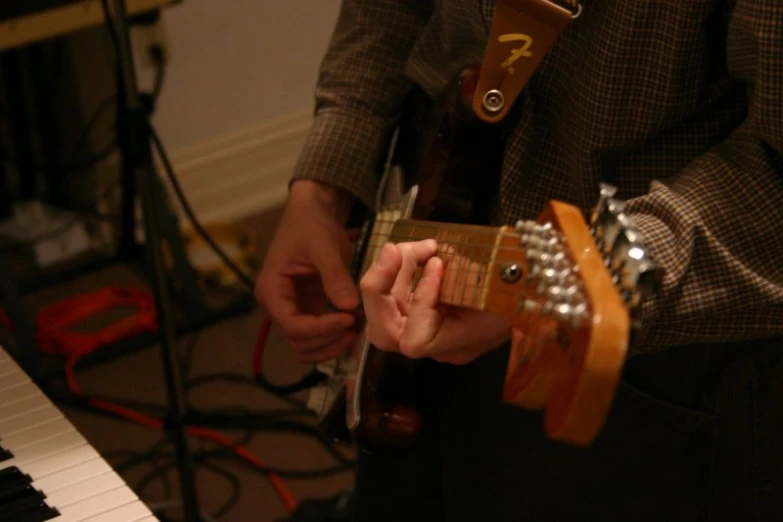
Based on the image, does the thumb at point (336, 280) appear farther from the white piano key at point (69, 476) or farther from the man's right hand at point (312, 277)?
the white piano key at point (69, 476)

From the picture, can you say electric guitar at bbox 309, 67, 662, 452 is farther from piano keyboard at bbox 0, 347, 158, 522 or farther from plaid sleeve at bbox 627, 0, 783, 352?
piano keyboard at bbox 0, 347, 158, 522

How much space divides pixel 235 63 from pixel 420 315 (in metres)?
1.90

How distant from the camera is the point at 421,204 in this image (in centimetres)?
101

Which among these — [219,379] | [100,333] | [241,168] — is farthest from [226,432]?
[241,168]

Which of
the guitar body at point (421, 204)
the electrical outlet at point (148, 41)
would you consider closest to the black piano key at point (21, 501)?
the guitar body at point (421, 204)

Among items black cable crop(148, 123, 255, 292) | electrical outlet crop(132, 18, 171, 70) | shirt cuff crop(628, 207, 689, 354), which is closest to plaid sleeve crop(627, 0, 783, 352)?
shirt cuff crop(628, 207, 689, 354)

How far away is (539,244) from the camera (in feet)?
2.18

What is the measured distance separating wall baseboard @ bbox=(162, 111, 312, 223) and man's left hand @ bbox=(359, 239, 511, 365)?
71.0 inches

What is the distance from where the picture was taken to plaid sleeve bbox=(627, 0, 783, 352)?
78cm

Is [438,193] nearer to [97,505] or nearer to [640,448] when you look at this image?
[640,448]

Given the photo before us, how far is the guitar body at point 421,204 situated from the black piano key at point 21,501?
309 millimetres

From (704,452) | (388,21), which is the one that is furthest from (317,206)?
(704,452)

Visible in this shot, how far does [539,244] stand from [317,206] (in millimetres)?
538

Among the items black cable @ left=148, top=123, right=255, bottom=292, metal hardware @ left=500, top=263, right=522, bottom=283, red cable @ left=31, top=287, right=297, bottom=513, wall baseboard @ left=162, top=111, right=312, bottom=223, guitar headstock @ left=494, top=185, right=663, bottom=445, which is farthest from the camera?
wall baseboard @ left=162, top=111, right=312, bottom=223
